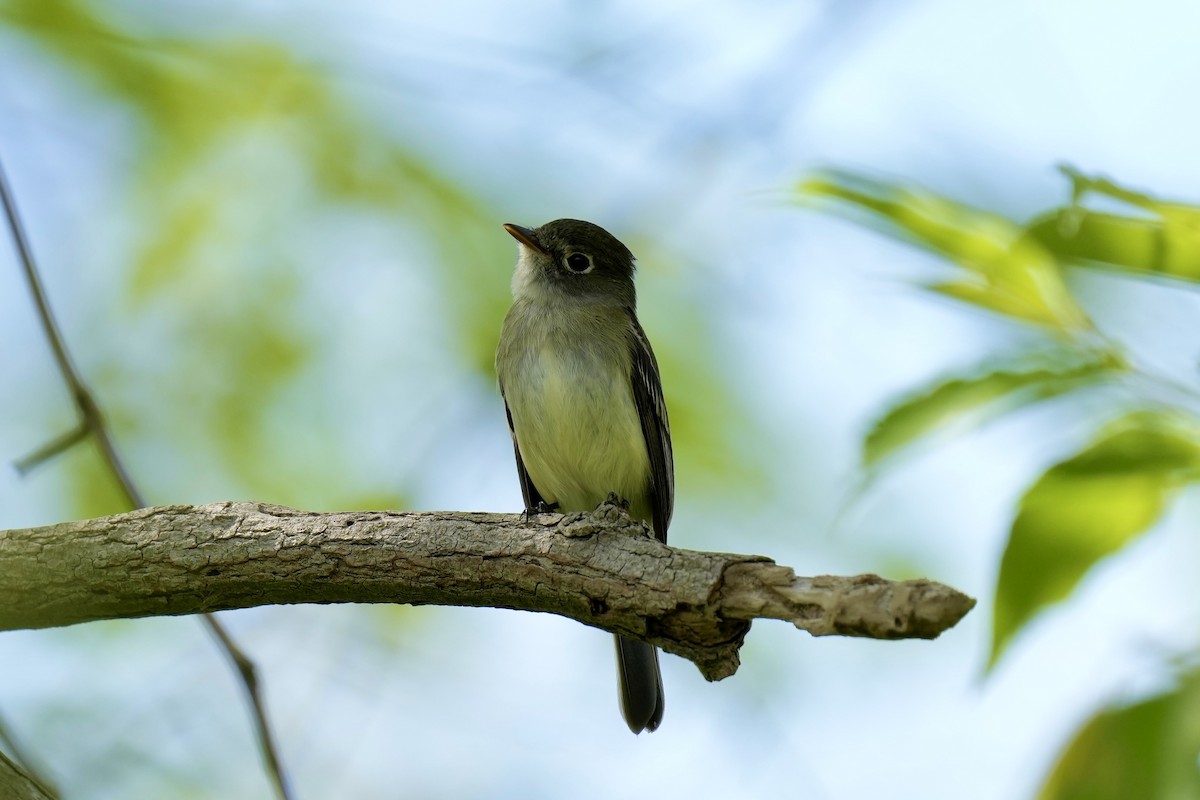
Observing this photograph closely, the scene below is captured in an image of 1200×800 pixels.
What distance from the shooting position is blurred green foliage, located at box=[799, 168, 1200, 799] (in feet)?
7.63

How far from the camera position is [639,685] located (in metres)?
6.11

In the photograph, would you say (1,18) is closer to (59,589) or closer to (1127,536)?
(59,589)

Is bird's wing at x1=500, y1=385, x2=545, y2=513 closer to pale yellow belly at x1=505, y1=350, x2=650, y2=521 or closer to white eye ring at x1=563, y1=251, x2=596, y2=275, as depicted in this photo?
pale yellow belly at x1=505, y1=350, x2=650, y2=521

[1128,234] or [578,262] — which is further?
[578,262]

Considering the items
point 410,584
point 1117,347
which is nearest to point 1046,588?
point 1117,347

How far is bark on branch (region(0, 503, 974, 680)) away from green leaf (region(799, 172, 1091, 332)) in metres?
1.23

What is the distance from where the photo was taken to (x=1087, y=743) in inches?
94.3

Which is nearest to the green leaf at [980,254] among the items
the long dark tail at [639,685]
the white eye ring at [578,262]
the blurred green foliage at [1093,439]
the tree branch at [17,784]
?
the blurred green foliage at [1093,439]

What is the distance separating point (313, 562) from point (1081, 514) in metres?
2.51

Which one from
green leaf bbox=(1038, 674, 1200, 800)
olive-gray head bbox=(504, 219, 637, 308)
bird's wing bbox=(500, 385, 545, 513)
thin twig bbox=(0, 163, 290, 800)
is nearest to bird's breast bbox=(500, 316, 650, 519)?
bird's wing bbox=(500, 385, 545, 513)

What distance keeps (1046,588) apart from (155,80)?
718cm

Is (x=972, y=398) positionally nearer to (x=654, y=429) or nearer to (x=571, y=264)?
(x=654, y=429)

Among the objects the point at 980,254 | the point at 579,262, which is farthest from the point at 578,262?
the point at 980,254

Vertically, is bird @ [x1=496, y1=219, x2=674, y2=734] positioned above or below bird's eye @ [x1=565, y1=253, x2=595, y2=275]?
below
